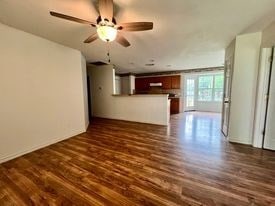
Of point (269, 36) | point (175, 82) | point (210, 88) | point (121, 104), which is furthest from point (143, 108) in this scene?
point (210, 88)

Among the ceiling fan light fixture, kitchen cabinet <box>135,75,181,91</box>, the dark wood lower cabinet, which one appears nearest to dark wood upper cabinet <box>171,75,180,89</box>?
kitchen cabinet <box>135,75,181,91</box>

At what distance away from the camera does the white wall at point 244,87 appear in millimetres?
2674

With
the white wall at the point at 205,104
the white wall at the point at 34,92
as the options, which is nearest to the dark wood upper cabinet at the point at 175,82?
the white wall at the point at 205,104

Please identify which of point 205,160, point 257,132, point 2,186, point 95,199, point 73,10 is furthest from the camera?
point 257,132

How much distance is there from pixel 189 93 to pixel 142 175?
249 inches

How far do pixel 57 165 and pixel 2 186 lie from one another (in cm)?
63

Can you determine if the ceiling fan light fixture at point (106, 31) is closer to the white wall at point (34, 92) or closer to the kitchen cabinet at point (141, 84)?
the white wall at point (34, 92)

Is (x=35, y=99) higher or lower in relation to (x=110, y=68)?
lower

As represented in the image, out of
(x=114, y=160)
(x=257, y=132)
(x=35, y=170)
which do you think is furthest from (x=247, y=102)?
(x=35, y=170)

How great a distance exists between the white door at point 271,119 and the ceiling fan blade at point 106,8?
9.28 feet

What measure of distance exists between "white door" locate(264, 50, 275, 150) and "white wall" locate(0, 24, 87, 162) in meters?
4.12

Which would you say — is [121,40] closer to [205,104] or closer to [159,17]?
[159,17]

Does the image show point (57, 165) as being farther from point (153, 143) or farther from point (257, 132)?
point (257, 132)

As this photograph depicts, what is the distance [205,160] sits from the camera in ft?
7.46
